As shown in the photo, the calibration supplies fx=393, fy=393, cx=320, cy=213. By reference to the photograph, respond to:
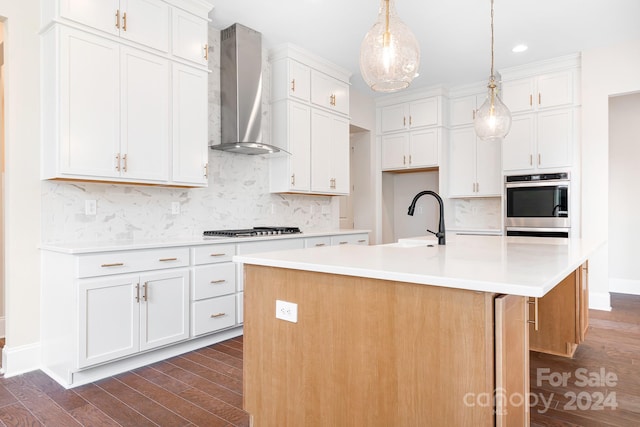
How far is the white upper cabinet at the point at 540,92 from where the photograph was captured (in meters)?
4.61

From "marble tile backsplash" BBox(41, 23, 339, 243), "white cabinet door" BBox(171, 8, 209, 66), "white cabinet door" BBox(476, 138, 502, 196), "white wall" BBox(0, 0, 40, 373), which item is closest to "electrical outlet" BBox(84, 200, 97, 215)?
"marble tile backsplash" BBox(41, 23, 339, 243)

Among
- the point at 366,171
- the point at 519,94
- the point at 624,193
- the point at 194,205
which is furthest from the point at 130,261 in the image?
the point at 624,193

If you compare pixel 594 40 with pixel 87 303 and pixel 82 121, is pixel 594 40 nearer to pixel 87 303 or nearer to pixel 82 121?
pixel 82 121

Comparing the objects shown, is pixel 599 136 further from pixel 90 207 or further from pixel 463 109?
pixel 90 207

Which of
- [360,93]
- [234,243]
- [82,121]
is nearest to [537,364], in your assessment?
[234,243]

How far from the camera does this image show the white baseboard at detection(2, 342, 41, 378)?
260 centimetres

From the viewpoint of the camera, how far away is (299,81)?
4.41 m

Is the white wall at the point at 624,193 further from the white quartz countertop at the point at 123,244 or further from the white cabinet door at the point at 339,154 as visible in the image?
the white quartz countertop at the point at 123,244

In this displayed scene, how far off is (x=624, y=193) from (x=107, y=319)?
6.05 m

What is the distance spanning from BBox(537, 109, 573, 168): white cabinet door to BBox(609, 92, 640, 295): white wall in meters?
1.18

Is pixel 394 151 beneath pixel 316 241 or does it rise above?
above

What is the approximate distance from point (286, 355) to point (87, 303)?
1.51 metres

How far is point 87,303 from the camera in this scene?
8.02ft

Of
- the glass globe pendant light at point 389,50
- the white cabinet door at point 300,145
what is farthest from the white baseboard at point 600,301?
the glass globe pendant light at point 389,50
